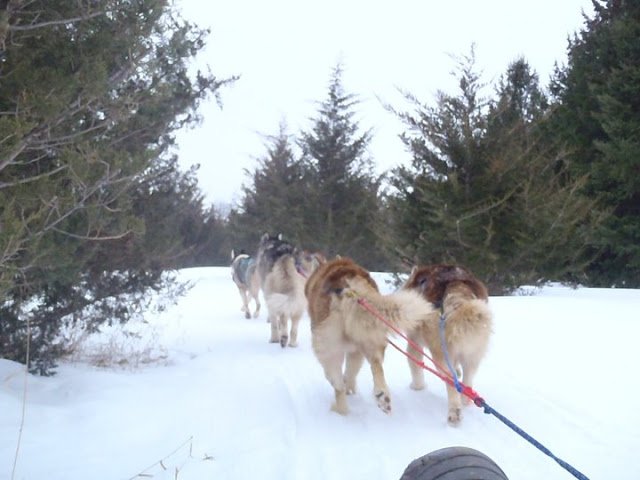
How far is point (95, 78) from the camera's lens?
15.3 ft

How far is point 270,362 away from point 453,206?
701cm

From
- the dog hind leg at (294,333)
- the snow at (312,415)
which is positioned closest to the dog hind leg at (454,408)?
the snow at (312,415)

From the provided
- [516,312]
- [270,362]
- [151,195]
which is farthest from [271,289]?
[516,312]

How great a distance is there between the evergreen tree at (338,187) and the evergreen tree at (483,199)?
20.9 ft

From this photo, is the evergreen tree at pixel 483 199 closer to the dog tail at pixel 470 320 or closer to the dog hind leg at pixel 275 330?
the dog hind leg at pixel 275 330

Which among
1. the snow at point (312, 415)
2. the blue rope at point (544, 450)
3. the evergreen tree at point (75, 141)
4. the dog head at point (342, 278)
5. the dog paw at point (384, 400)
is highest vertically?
the evergreen tree at point (75, 141)

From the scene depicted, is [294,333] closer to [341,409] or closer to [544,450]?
[341,409]

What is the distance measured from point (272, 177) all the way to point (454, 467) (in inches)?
846

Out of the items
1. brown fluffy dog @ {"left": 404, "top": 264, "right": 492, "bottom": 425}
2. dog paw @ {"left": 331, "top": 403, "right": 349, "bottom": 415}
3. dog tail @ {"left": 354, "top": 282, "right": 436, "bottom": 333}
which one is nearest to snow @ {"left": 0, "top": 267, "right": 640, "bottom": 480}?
dog paw @ {"left": 331, "top": 403, "right": 349, "bottom": 415}

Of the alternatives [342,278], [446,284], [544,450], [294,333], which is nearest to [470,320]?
[446,284]

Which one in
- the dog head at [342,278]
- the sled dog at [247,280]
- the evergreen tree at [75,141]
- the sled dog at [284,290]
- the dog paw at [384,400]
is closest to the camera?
the evergreen tree at [75,141]

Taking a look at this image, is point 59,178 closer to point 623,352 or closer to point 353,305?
point 353,305

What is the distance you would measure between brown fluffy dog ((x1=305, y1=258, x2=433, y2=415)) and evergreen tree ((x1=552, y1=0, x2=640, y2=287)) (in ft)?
38.5

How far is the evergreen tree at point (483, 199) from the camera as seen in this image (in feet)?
41.3
